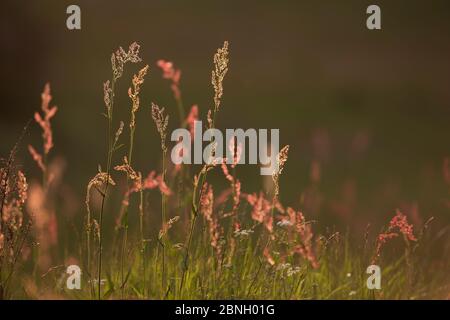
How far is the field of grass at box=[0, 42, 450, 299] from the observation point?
134 inches

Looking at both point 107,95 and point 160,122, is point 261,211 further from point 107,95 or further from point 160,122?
point 107,95

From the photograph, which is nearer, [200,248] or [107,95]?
[107,95]

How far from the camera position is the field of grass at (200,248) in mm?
3414

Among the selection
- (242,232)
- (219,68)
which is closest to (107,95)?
(219,68)

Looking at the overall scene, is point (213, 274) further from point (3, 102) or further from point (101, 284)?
point (3, 102)

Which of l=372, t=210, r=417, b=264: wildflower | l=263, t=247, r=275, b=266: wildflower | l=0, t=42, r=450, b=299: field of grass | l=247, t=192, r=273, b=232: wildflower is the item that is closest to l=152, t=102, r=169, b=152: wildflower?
l=0, t=42, r=450, b=299: field of grass

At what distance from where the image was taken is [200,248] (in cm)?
385

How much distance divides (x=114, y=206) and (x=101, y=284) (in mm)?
1494

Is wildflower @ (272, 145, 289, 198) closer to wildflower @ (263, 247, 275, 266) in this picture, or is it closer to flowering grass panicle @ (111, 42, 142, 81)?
wildflower @ (263, 247, 275, 266)

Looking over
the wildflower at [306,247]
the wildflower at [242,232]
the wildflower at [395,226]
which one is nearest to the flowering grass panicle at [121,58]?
the wildflower at [242,232]

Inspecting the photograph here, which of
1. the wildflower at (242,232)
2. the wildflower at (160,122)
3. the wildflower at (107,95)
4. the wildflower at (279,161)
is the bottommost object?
the wildflower at (242,232)

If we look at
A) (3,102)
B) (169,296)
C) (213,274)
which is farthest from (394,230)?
(3,102)

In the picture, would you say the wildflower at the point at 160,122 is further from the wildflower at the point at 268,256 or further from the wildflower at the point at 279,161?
the wildflower at the point at 268,256

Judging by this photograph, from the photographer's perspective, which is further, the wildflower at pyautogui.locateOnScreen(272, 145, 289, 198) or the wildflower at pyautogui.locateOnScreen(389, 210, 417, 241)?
the wildflower at pyautogui.locateOnScreen(389, 210, 417, 241)
